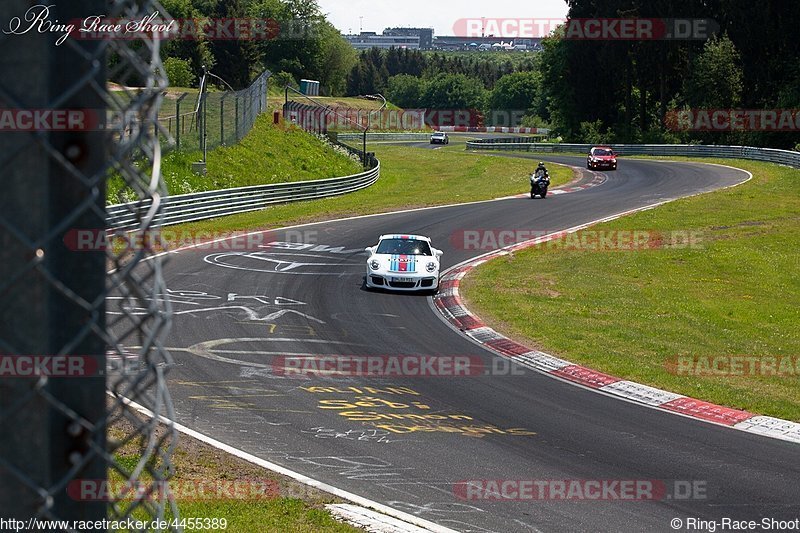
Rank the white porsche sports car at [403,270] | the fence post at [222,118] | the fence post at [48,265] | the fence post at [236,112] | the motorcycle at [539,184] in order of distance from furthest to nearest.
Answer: the fence post at [236,112] → the motorcycle at [539,184] → the fence post at [222,118] → the white porsche sports car at [403,270] → the fence post at [48,265]

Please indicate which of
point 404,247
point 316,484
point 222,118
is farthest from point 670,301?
point 222,118

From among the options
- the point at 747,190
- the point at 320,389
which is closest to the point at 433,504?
the point at 320,389

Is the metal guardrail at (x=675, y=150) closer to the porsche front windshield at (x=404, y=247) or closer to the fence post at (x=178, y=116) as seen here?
the fence post at (x=178, y=116)

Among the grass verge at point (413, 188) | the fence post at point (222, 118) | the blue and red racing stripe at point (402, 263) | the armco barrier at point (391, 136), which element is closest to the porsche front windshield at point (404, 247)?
the blue and red racing stripe at point (402, 263)

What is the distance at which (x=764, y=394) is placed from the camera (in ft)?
46.8

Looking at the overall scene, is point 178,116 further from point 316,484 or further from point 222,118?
point 316,484

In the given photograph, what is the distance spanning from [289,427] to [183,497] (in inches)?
129

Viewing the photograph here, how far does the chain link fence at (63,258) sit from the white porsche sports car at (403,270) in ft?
66.4

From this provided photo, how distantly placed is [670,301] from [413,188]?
97.8 feet

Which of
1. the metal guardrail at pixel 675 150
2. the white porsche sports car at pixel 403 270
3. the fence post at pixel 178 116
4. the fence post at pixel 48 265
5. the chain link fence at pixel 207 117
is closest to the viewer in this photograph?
the fence post at pixel 48 265

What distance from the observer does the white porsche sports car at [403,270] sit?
72.6 ft

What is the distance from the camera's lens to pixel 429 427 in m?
11.6

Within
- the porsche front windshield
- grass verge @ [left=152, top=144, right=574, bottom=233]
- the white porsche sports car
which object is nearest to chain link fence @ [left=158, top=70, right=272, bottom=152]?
grass verge @ [left=152, top=144, right=574, bottom=233]

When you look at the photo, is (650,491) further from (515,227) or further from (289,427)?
(515,227)
